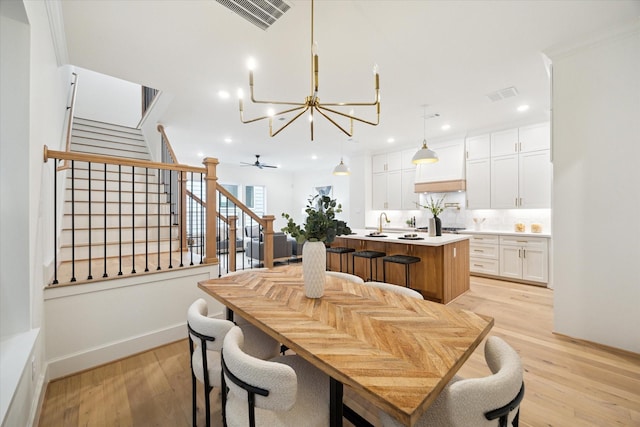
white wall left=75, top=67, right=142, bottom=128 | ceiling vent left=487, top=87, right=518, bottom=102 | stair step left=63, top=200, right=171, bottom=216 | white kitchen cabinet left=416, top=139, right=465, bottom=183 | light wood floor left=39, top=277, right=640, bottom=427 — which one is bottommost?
light wood floor left=39, top=277, right=640, bottom=427

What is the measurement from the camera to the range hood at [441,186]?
222 inches

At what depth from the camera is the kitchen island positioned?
3.74 meters

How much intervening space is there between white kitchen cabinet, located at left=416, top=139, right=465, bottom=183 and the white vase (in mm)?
4979

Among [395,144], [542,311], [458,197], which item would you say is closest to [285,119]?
[395,144]

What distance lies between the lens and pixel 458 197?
6023 mm

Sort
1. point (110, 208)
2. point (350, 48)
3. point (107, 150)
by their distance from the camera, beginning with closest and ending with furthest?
point (350, 48) → point (110, 208) → point (107, 150)

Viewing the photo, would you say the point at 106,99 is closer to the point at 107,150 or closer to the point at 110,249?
the point at 107,150

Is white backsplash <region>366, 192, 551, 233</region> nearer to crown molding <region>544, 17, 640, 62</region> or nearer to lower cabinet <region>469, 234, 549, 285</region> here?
lower cabinet <region>469, 234, 549, 285</region>

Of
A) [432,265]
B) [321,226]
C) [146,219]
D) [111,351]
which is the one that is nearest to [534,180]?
[432,265]

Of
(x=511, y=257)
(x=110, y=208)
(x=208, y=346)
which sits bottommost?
(x=511, y=257)

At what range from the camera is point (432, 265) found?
3848 mm

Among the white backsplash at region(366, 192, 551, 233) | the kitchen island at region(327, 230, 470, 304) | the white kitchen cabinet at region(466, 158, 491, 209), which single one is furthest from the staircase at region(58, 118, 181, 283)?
the white kitchen cabinet at region(466, 158, 491, 209)

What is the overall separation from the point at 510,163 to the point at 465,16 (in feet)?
12.2

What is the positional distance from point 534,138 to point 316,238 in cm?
522
